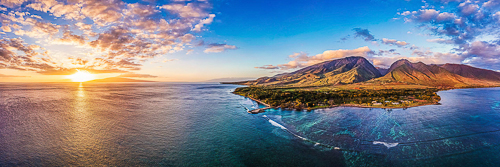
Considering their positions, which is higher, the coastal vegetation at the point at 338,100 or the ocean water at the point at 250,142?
the coastal vegetation at the point at 338,100

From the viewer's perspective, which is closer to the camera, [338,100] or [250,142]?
[250,142]

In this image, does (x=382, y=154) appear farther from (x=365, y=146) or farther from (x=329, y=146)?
(x=329, y=146)

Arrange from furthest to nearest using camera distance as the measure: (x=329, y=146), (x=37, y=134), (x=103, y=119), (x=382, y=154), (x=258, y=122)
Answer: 1. (x=103, y=119)
2. (x=258, y=122)
3. (x=37, y=134)
4. (x=329, y=146)
5. (x=382, y=154)

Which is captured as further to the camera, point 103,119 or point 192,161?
point 103,119

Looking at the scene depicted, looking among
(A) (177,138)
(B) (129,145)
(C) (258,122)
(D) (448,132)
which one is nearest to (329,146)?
(C) (258,122)

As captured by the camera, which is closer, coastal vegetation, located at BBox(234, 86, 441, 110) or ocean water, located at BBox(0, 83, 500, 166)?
ocean water, located at BBox(0, 83, 500, 166)

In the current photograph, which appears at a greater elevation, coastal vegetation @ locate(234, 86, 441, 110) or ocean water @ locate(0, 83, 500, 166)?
coastal vegetation @ locate(234, 86, 441, 110)

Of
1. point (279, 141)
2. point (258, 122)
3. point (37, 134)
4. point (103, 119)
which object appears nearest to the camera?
point (279, 141)

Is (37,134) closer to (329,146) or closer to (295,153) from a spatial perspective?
(295,153)

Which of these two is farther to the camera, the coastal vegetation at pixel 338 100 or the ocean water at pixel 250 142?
the coastal vegetation at pixel 338 100
